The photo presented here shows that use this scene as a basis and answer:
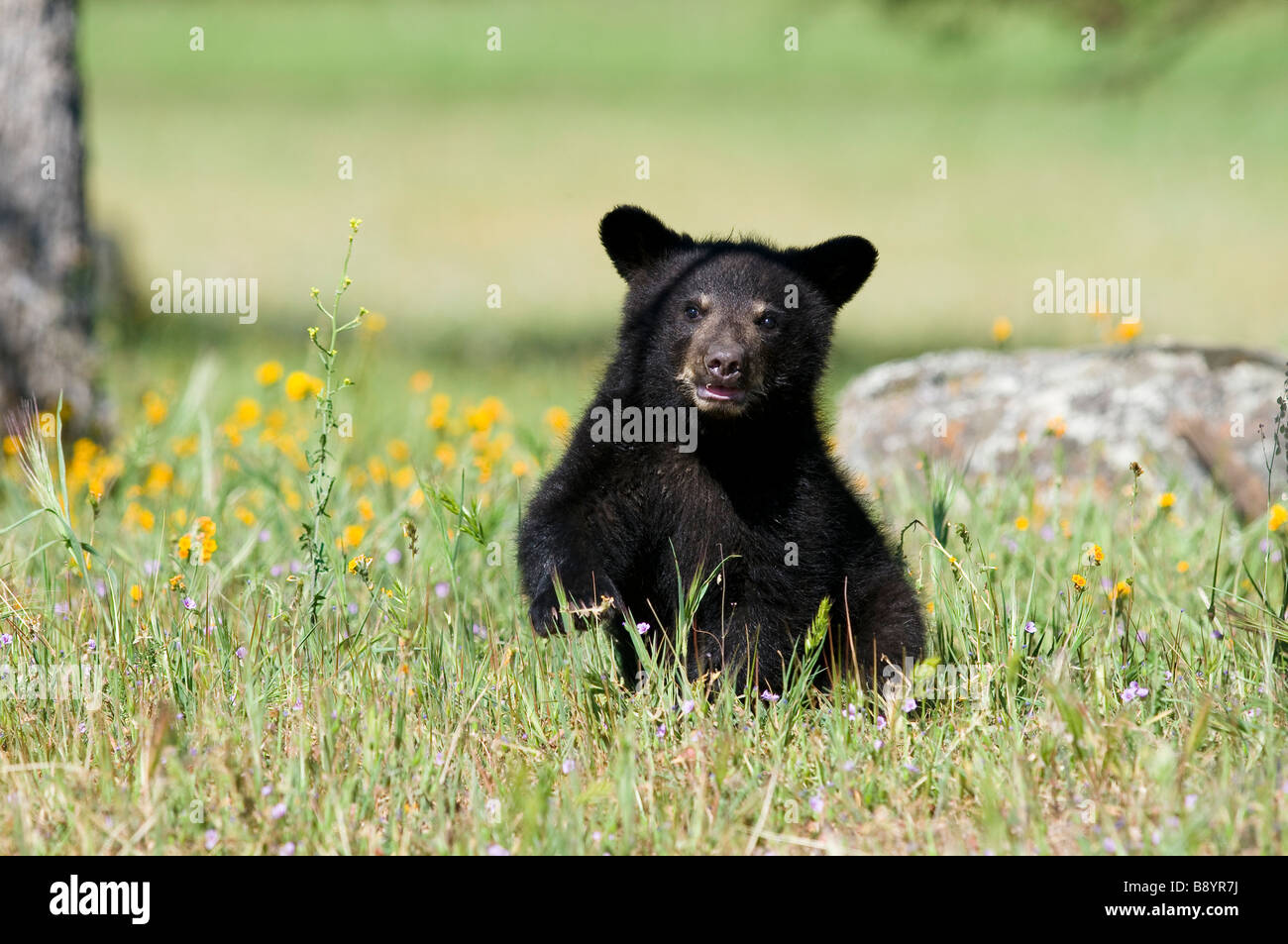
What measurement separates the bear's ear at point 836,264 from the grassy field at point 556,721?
2.41 ft

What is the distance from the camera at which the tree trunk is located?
6902 mm

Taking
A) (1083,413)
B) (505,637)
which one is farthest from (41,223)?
(1083,413)

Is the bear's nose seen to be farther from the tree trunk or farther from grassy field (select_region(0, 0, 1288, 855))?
the tree trunk

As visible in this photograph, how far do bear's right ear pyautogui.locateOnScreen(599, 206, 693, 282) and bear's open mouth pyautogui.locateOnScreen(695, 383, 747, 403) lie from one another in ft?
2.26

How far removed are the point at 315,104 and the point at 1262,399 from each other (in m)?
26.6

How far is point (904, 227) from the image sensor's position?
2122 cm

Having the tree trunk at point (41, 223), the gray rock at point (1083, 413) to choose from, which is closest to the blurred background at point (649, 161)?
the gray rock at point (1083, 413)

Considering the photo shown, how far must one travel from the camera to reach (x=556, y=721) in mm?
3645

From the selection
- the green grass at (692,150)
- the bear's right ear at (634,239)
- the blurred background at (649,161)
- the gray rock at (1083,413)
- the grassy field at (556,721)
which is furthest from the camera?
the green grass at (692,150)

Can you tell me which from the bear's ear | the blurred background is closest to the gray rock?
the blurred background

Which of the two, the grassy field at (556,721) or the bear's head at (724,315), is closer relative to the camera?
the grassy field at (556,721)

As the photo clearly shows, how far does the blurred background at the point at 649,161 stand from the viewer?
39.3ft

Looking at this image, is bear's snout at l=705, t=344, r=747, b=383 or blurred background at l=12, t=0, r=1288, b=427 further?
blurred background at l=12, t=0, r=1288, b=427

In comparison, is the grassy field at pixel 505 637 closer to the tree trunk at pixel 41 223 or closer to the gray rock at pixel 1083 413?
the gray rock at pixel 1083 413
